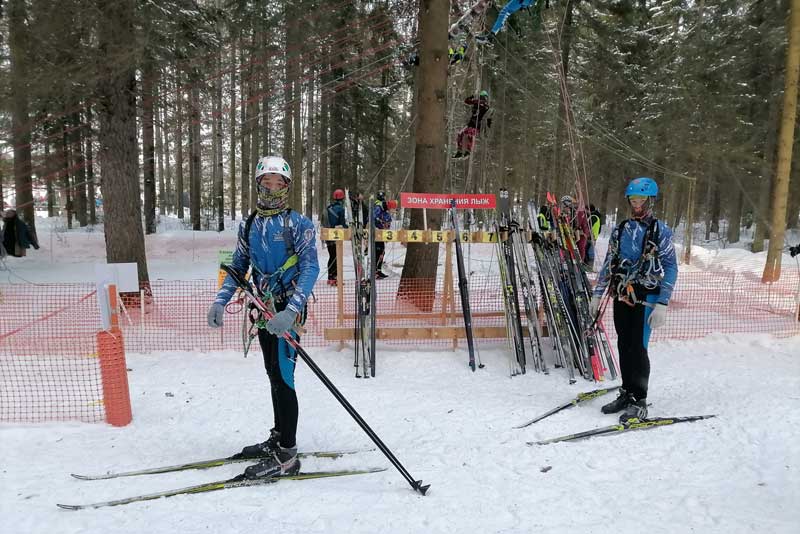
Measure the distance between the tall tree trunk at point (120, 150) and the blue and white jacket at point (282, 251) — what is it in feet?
18.4

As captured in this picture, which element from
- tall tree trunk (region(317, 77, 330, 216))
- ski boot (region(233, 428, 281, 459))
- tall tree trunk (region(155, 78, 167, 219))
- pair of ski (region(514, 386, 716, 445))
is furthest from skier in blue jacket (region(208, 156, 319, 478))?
tall tree trunk (region(317, 77, 330, 216))

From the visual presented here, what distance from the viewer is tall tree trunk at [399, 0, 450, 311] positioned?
23.8ft

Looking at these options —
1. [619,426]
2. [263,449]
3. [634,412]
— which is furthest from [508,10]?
[263,449]

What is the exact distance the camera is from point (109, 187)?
25.3ft

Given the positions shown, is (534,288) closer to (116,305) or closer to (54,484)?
(116,305)

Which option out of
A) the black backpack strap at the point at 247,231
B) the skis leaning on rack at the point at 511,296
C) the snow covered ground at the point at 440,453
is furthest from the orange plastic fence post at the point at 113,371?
the skis leaning on rack at the point at 511,296

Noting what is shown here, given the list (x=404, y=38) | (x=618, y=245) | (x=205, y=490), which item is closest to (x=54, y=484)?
(x=205, y=490)

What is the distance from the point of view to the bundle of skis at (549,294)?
5.31 meters

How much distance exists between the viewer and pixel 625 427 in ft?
12.8

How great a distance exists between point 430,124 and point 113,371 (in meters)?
5.43

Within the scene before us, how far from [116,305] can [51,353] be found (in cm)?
241

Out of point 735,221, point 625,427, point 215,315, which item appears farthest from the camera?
point 735,221

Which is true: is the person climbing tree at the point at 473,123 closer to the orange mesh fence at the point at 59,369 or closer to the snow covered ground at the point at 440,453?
the snow covered ground at the point at 440,453

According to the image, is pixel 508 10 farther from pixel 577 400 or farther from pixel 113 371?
pixel 113 371
